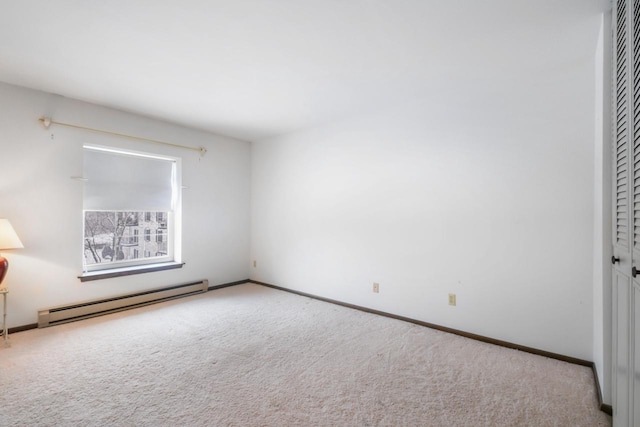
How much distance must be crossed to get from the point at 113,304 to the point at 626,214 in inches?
179

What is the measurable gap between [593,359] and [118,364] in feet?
12.2

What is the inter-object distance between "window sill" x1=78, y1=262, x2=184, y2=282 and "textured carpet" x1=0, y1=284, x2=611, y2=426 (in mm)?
490

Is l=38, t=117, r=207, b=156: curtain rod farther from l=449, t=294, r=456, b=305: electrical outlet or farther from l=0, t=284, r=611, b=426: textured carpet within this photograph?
l=449, t=294, r=456, b=305: electrical outlet

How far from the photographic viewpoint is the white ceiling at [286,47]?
1889 millimetres

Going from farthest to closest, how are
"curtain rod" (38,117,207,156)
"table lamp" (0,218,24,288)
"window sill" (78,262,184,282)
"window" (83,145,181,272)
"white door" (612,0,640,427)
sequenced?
1. "window" (83,145,181,272)
2. "window sill" (78,262,184,282)
3. "curtain rod" (38,117,207,156)
4. "table lamp" (0,218,24,288)
5. "white door" (612,0,640,427)

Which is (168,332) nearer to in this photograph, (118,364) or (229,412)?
(118,364)

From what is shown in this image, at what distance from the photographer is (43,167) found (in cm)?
321

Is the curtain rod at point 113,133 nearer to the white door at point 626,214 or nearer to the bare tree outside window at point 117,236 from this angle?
the bare tree outside window at point 117,236

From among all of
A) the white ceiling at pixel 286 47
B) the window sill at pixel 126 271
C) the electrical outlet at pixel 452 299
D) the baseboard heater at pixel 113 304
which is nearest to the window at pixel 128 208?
the window sill at pixel 126 271

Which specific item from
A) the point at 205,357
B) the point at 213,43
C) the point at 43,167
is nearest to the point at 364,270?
the point at 205,357

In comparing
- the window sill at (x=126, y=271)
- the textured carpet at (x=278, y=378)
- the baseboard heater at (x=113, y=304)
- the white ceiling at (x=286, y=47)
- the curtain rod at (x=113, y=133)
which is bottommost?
the textured carpet at (x=278, y=378)

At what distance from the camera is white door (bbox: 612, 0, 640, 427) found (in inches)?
48.3

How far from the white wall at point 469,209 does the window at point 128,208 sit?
1913 millimetres

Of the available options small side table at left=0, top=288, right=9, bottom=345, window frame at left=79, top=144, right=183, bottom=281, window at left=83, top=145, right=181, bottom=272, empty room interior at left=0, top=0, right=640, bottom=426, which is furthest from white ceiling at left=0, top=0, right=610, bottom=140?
small side table at left=0, top=288, right=9, bottom=345
